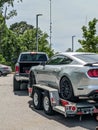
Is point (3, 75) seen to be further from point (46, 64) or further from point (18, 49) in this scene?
point (46, 64)

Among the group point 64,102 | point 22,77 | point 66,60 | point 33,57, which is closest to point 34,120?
point 64,102

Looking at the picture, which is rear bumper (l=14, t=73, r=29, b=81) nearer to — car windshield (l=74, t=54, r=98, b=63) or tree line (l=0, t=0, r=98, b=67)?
car windshield (l=74, t=54, r=98, b=63)

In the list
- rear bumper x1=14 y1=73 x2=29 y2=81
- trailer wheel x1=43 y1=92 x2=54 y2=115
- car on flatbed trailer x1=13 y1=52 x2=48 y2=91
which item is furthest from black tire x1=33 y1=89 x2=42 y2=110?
rear bumper x1=14 y1=73 x2=29 y2=81

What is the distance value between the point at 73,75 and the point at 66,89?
615mm

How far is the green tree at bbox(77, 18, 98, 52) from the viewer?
1232 inches

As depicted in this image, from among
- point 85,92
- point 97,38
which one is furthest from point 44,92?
point 97,38

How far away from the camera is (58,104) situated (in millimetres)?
10578

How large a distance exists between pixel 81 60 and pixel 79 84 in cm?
88

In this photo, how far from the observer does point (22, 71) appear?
667 inches

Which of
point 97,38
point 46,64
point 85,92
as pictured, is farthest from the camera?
point 97,38

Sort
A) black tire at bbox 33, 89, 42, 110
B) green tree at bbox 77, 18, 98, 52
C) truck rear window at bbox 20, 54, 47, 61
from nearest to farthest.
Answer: black tire at bbox 33, 89, 42, 110 < truck rear window at bbox 20, 54, 47, 61 < green tree at bbox 77, 18, 98, 52

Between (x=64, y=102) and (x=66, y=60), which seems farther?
(x=66, y=60)

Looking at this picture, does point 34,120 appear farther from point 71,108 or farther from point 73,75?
point 73,75

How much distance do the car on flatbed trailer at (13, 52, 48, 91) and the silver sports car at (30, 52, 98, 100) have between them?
4408mm
